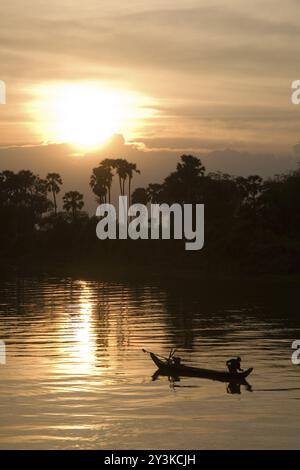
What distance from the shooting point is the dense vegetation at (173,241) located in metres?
107

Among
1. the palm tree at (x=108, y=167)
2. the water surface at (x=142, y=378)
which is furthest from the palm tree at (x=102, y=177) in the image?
the water surface at (x=142, y=378)

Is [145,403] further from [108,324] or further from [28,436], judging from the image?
[108,324]

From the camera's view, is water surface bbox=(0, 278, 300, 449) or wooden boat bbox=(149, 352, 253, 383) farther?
wooden boat bbox=(149, 352, 253, 383)

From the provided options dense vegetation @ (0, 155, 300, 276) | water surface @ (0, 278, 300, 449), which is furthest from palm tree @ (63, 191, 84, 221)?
water surface @ (0, 278, 300, 449)

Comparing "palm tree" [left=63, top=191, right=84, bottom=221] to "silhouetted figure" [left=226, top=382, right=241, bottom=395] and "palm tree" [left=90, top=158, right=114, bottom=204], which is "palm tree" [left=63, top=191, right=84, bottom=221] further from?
"silhouetted figure" [left=226, top=382, right=241, bottom=395]

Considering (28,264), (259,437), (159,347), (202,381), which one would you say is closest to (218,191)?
(28,264)

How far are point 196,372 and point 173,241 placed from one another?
282 ft

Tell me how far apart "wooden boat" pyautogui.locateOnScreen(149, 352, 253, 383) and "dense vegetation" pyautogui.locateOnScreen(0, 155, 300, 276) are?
224 feet

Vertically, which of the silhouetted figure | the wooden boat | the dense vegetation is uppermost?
the dense vegetation

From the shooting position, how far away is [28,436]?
2570 centimetres

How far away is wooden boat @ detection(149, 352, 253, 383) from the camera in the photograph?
108 feet

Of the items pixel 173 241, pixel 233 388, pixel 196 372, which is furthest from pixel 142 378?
pixel 173 241

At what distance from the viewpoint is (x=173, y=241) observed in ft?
393

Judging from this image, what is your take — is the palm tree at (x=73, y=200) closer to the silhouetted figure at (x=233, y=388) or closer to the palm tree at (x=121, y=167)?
the palm tree at (x=121, y=167)
